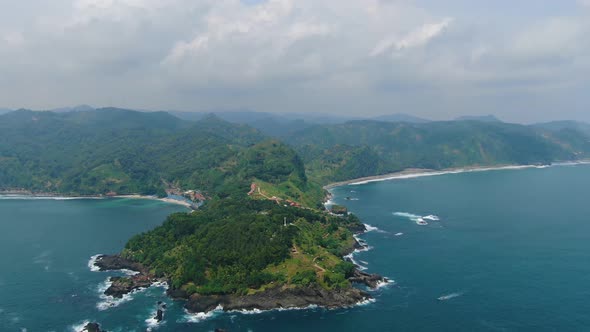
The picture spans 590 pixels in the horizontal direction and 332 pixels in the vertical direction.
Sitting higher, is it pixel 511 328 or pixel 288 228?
pixel 288 228

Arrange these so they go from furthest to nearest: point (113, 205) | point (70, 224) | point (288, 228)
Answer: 1. point (113, 205)
2. point (70, 224)
3. point (288, 228)

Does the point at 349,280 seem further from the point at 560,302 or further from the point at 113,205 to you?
the point at 113,205

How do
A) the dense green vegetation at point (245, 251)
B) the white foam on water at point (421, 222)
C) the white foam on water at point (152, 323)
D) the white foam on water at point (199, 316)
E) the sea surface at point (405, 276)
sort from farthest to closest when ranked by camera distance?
the white foam on water at point (421, 222) < the dense green vegetation at point (245, 251) < the white foam on water at point (199, 316) < the sea surface at point (405, 276) < the white foam on water at point (152, 323)

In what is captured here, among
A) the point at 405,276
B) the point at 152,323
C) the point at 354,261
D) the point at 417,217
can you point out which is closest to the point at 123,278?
the point at 152,323

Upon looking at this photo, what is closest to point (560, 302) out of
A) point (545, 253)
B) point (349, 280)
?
point (545, 253)

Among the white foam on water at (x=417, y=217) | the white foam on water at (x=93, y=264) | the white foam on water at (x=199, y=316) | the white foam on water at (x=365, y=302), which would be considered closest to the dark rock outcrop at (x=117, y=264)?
the white foam on water at (x=93, y=264)

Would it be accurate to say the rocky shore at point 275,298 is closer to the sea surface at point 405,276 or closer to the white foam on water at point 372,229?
the sea surface at point 405,276

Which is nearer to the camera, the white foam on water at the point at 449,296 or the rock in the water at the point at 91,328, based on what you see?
the rock in the water at the point at 91,328
